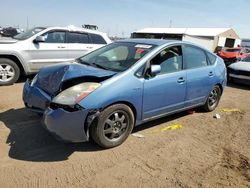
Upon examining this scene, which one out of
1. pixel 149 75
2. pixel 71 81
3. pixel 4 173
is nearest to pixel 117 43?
pixel 149 75

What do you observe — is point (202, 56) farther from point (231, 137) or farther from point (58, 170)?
point (58, 170)

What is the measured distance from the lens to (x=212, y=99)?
605 centimetres

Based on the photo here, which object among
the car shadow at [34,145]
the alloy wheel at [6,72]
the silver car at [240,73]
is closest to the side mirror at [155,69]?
the car shadow at [34,145]

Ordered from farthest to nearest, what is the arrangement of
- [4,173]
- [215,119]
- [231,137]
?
1. [215,119]
2. [231,137]
3. [4,173]

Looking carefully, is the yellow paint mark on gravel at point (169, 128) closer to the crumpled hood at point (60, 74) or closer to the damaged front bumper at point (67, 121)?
the crumpled hood at point (60, 74)

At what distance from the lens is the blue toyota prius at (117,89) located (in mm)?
3586

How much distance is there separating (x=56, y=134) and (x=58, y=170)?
18.6 inches

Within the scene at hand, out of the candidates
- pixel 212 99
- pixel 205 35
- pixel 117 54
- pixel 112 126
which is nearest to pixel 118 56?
pixel 117 54

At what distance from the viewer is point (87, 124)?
362 cm

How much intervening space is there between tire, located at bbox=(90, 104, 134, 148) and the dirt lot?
15 centimetres

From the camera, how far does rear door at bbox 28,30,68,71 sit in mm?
7836

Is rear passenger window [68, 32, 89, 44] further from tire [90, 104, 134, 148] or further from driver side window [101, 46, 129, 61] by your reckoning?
tire [90, 104, 134, 148]

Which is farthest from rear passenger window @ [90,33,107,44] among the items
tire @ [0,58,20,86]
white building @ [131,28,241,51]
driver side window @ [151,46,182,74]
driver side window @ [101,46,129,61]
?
white building @ [131,28,241,51]

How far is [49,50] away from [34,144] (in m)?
4.63
